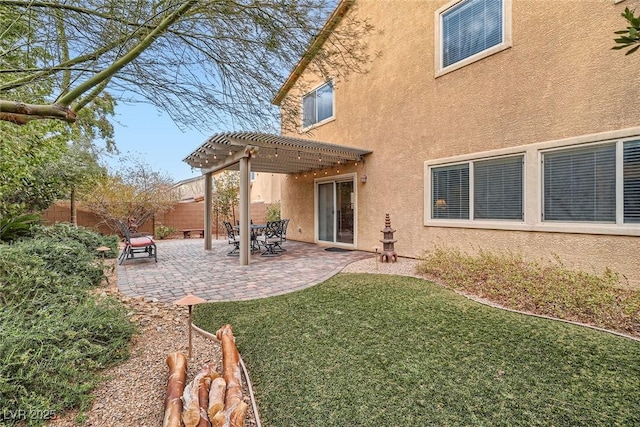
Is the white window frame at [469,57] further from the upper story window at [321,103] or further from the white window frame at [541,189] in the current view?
the upper story window at [321,103]

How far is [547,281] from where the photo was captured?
471 cm

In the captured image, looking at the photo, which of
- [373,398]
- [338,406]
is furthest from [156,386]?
[373,398]

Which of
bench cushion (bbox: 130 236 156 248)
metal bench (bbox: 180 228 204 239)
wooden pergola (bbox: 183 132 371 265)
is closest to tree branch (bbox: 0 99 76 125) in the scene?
wooden pergola (bbox: 183 132 371 265)

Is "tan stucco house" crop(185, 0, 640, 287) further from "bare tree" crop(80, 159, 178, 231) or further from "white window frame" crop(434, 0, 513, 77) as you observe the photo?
"bare tree" crop(80, 159, 178, 231)

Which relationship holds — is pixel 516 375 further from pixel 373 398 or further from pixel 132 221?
pixel 132 221

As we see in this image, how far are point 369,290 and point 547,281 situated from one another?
2.84m

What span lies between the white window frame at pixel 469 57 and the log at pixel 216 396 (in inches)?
303

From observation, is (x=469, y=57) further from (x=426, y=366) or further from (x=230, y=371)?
(x=230, y=371)

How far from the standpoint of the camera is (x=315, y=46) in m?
4.00

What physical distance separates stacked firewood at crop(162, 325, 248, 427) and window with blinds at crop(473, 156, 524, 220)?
6.07 meters

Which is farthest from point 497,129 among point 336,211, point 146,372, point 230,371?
point 146,372

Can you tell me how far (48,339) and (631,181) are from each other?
7838 millimetres

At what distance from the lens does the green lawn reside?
2.18 m

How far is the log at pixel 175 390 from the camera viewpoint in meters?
1.99
